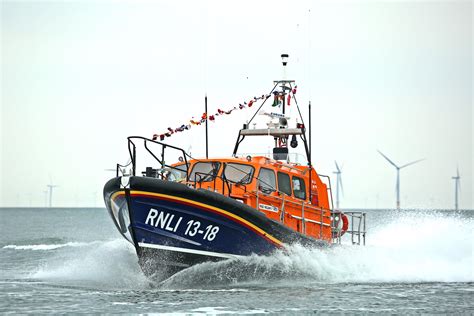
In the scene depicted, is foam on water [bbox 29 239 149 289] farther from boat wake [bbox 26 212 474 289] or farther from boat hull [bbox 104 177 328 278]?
boat hull [bbox 104 177 328 278]

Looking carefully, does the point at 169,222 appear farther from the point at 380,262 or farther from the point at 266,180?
the point at 380,262

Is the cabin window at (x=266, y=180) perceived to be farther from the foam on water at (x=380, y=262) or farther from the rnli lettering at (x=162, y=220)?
the rnli lettering at (x=162, y=220)

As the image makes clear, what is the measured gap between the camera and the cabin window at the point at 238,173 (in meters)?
18.2

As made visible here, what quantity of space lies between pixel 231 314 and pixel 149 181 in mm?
3509

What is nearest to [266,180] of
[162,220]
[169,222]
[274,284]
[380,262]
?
[274,284]

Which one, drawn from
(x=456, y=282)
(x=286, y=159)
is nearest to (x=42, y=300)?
(x=286, y=159)

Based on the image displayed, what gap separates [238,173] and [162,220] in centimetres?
269

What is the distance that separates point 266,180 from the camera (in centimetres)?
1842

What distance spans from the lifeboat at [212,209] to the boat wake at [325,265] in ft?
1.17

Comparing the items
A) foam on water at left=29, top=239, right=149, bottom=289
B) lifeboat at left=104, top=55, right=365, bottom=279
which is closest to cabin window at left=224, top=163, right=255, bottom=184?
lifeboat at left=104, top=55, right=365, bottom=279

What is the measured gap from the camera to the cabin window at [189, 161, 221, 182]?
59.9 ft

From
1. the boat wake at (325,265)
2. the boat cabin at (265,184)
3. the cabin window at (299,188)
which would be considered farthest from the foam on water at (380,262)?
the cabin window at (299,188)

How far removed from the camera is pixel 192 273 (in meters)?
17.1

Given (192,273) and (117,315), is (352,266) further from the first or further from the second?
(117,315)
